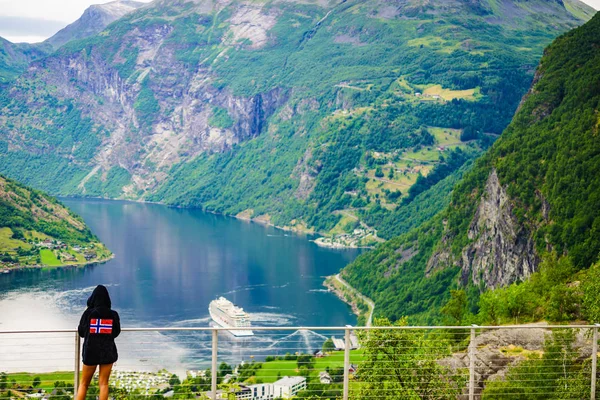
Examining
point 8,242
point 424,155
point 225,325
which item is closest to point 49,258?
point 8,242

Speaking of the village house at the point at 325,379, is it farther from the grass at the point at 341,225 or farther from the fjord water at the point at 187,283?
the grass at the point at 341,225

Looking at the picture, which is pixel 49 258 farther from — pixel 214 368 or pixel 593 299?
pixel 214 368

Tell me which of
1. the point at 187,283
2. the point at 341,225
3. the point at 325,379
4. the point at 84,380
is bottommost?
the point at 341,225

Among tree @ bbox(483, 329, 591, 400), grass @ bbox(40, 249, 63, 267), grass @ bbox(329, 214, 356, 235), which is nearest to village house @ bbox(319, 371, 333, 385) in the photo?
tree @ bbox(483, 329, 591, 400)

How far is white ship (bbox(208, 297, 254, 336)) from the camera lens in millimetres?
85669

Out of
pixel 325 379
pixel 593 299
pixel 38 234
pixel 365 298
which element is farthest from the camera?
pixel 38 234

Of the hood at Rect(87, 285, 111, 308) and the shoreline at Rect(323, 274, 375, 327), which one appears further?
the shoreline at Rect(323, 274, 375, 327)

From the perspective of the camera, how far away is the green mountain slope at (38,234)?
124 metres

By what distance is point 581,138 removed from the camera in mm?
71750

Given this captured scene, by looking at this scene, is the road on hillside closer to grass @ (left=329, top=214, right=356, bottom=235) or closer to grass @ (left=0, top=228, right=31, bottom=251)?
grass @ (left=0, top=228, right=31, bottom=251)

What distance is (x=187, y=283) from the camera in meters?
110

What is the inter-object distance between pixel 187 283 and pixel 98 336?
99816mm

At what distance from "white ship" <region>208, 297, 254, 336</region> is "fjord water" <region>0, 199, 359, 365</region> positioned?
4.29 feet

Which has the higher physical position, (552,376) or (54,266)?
(552,376)
